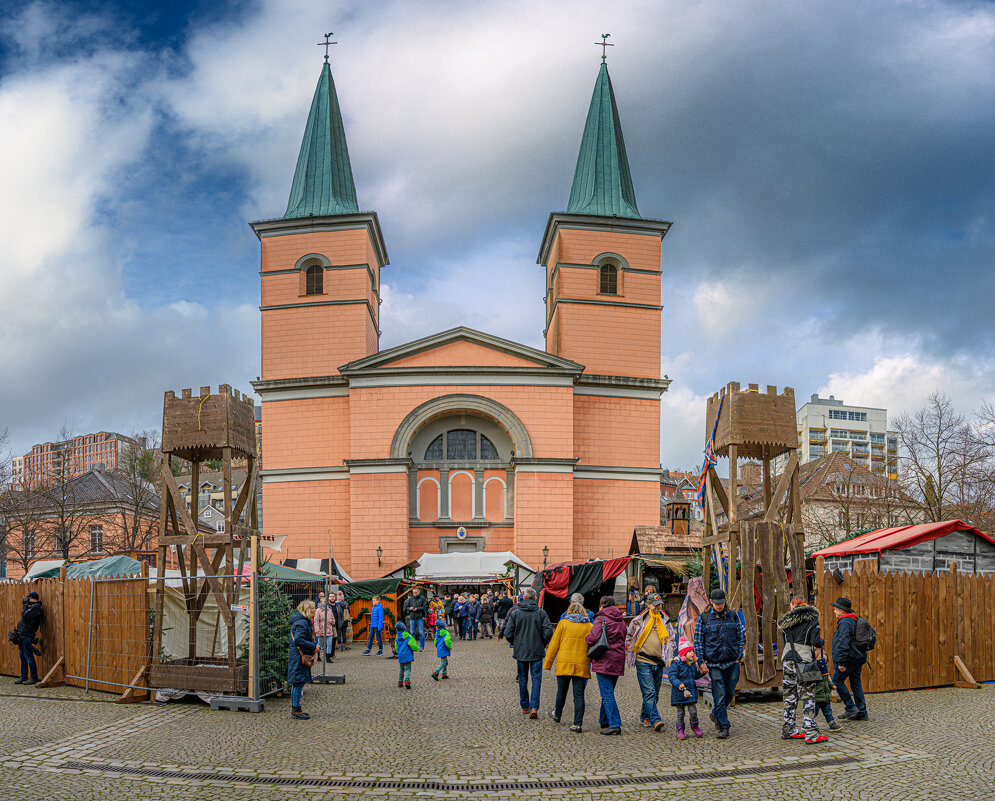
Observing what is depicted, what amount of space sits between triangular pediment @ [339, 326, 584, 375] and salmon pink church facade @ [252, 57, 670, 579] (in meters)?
0.06

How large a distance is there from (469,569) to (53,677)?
59.0 feet

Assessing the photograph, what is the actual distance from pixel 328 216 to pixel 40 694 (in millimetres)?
28808

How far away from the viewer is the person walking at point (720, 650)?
10.7m

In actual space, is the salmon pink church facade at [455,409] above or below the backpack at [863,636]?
above

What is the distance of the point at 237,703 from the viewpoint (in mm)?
12773

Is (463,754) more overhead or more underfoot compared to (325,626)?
more overhead

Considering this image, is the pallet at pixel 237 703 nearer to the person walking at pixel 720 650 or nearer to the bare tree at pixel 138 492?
the person walking at pixel 720 650

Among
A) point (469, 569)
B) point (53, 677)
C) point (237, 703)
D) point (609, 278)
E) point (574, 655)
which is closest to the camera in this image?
point (574, 655)

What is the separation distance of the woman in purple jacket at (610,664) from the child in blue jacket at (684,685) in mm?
596

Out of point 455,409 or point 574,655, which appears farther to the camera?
point 455,409

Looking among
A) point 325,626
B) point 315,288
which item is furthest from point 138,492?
point 325,626

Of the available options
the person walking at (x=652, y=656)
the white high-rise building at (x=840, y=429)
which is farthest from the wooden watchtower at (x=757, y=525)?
the white high-rise building at (x=840, y=429)

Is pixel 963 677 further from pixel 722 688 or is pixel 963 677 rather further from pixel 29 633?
pixel 29 633

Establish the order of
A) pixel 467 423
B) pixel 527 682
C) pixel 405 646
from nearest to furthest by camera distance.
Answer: pixel 527 682 → pixel 405 646 → pixel 467 423
